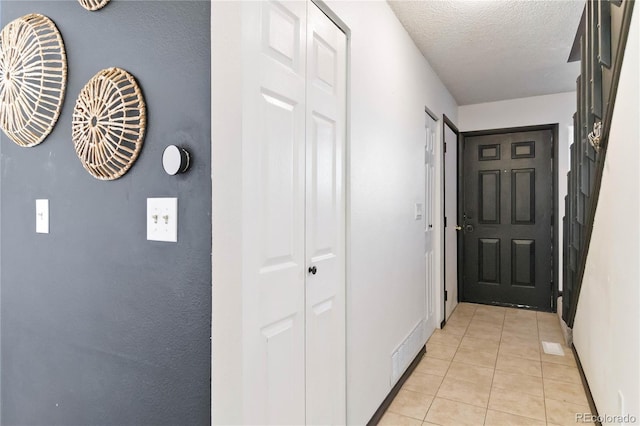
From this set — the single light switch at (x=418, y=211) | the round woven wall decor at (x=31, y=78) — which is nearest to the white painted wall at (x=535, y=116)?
the single light switch at (x=418, y=211)

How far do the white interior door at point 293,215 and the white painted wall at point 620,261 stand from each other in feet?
3.75

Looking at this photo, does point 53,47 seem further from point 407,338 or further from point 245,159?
point 407,338

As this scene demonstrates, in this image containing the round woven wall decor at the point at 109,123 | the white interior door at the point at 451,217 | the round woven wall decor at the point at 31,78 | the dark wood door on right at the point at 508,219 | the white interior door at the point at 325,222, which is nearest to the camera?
the round woven wall decor at the point at 109,123

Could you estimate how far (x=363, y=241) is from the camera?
74.5 inches

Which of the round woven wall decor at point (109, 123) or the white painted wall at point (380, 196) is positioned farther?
the white painted wall at point (380, 196)

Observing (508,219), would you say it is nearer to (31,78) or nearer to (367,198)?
(367,198)

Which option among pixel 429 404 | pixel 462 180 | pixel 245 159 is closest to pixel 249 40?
pixel 245 159

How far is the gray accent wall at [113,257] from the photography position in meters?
1.04

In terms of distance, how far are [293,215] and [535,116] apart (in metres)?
3.89

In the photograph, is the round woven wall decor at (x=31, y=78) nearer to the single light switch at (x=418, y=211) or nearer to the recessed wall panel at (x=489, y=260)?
the single light switch at (x=418, y=211)

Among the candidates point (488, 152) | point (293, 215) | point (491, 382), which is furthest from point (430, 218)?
point (293, 215)

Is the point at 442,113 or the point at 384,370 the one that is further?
the point at 442,113

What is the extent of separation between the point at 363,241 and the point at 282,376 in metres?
0.83

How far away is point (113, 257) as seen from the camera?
1209 millimetres
